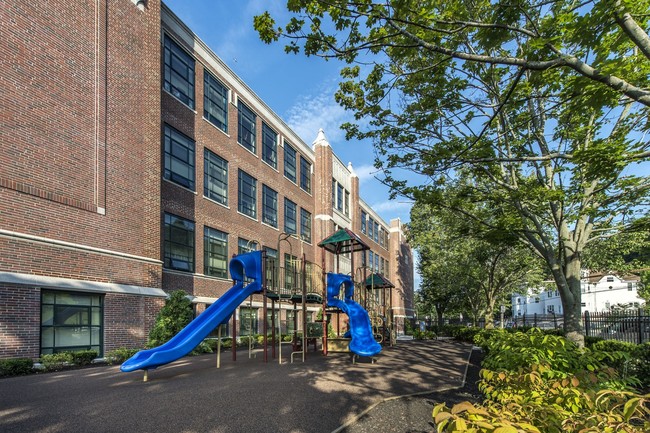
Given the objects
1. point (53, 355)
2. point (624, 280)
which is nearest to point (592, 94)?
point (53, 355)

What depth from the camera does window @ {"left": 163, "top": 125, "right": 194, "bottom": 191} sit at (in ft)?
63.6

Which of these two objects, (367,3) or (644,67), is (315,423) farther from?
(644,67)

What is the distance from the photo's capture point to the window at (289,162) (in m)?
30.9

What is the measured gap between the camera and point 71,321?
13734 mm

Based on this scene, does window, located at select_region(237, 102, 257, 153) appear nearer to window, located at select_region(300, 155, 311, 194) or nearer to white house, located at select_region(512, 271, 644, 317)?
window, located at select_region(300, 155, 311, 194)

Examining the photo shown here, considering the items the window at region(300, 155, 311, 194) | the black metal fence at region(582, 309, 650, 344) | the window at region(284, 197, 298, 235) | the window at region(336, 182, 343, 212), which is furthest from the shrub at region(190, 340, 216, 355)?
the window at region(336, 182, 343, 212)

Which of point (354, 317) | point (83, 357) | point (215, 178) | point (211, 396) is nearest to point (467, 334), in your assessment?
point (354, 317)

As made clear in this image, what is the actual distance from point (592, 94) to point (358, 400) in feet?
21.6

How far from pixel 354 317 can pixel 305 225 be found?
19484 millimetres

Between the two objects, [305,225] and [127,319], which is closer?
[127,319]

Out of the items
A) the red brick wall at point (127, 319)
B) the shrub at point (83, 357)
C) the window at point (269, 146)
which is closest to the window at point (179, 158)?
the red brick wall at point (127, 319)

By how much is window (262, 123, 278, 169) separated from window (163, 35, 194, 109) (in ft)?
24.2

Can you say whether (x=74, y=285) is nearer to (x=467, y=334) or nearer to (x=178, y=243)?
(x=178, y=243)

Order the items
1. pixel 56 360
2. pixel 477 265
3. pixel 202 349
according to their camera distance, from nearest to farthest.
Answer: pixel 56 360, pixel 202 349, pixel 477 265
